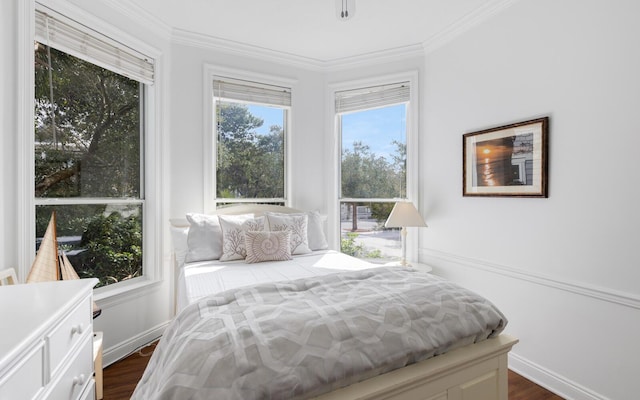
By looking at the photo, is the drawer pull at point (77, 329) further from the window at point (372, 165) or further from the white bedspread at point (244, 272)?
the window at point (372, 165)

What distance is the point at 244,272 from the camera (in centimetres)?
224

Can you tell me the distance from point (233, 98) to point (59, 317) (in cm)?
261

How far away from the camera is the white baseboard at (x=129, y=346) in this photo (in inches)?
97.1

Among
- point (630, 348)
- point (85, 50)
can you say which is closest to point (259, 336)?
point (630, 348)

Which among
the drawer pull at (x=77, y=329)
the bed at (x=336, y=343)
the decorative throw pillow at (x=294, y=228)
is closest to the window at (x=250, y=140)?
the decorative throw pillow at (x=294, y=228)

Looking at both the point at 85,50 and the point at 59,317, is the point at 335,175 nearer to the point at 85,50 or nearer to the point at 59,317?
the point at 85,50

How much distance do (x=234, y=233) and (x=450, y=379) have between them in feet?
6.00

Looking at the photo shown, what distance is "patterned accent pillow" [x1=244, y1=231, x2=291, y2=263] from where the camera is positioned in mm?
2525

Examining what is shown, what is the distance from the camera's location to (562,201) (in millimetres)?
2129

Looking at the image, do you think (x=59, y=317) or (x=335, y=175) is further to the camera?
(x=335, y=175)

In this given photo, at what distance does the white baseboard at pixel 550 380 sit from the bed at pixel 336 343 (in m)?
0.88

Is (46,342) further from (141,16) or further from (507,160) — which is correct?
(507,160)

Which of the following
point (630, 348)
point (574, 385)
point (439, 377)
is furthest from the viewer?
point (574, 385)

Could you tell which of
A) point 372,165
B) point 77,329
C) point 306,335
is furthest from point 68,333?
point 372,165
